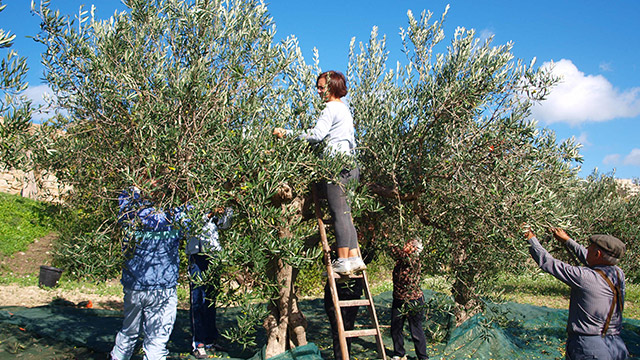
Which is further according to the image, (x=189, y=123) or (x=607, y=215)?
(x=607, y=215)

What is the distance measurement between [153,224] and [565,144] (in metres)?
5.81

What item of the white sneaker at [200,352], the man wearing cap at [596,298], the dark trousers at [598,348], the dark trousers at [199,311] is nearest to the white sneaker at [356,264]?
the man wearing cap at [596,298]

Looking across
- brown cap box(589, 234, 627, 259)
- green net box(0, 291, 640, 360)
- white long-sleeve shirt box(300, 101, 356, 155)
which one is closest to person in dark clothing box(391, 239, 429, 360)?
green net box(0, 291, 640, 360)

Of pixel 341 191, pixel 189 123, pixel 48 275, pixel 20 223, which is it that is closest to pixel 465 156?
pixel 341 191

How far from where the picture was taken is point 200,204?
4.19 metres

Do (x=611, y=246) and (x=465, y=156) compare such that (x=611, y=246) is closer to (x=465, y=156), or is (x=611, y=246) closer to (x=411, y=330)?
(x=465, y=156)

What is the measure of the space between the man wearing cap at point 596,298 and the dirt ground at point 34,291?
38.6 feet

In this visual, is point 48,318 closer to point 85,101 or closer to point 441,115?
point 85,101

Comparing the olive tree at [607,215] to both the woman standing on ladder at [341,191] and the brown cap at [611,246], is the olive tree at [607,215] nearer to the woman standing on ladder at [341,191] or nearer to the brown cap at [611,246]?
the brown cap at [611,246]

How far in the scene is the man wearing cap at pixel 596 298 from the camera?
5191 millimetres

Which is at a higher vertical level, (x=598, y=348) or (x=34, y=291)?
(x=598, y=348)

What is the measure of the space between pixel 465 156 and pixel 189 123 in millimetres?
3534

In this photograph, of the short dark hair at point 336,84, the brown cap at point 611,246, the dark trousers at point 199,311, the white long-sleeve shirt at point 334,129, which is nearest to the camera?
the brown cap at point 611,246

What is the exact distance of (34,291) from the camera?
1363 centimetres
